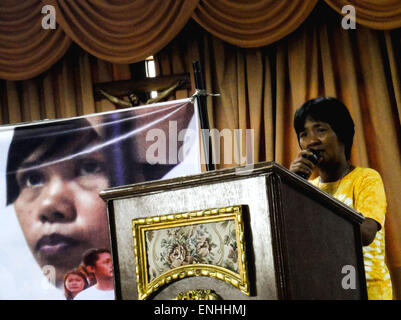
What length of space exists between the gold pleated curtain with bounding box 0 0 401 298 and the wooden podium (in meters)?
1.88

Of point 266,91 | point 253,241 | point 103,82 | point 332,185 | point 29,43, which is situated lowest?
point 253,241

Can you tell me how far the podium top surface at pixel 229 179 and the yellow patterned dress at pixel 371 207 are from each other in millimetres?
491

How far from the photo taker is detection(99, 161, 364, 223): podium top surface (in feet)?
3.76

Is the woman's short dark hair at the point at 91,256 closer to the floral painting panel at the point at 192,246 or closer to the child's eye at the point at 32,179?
the child's eye at the point at 32,179

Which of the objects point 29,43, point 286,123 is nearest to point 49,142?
point 29,43

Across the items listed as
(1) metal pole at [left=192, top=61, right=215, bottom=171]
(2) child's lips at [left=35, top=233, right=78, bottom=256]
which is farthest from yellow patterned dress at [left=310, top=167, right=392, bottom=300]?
(2) child's lips at [left=35, top=233, right=78, bottom=256]

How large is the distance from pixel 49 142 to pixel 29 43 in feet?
3.17

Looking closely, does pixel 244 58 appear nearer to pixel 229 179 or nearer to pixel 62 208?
pixel 62 208

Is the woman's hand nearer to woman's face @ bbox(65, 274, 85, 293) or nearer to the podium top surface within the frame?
the podium top surface

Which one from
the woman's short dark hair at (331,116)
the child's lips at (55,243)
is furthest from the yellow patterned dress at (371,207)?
the child's lips at (55,243)

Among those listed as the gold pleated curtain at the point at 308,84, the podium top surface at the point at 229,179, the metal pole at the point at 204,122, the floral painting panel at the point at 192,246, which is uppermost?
the gold pleated curtain at the point at 308,84

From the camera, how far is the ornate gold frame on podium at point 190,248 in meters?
1.16

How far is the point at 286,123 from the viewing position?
3.32m
